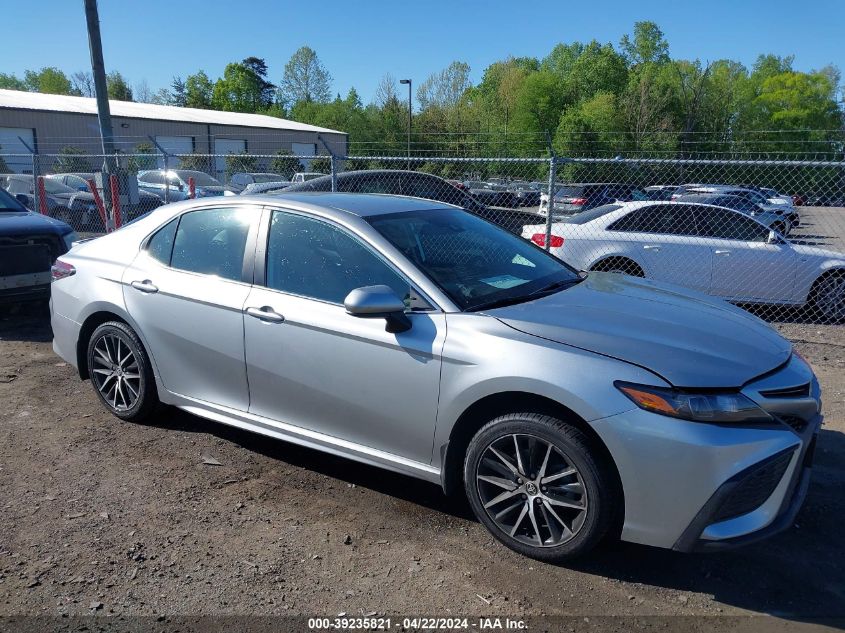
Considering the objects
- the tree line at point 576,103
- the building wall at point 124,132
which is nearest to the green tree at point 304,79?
the tree line at point 576,103

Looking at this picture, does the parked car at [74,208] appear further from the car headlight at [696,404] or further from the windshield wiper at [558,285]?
the car headlight at [696,404]

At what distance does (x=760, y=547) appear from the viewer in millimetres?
3393

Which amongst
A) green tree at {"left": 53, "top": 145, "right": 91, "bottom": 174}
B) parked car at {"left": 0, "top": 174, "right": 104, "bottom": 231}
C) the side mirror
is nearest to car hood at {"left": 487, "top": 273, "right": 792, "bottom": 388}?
the side mirror

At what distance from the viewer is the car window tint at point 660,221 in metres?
8.79

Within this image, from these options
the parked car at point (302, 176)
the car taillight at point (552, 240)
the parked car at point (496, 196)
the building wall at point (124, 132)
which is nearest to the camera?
the car taillight at point (552, 240)

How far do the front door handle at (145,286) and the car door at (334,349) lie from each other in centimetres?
87

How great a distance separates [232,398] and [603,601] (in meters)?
2.35

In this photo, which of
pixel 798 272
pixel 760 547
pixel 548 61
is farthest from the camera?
pixel 548 61

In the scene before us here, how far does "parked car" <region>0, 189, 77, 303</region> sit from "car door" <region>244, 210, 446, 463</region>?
461 cm

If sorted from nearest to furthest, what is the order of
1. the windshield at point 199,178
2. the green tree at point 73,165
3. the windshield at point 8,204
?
the windshield at point 8,204 → the windshield at point 199,178 → the green tree at point 73,165

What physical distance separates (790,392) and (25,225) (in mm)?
7435

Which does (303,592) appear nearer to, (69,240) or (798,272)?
(69,240)

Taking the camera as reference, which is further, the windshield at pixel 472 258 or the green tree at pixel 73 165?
the green tree at pixel 73 165

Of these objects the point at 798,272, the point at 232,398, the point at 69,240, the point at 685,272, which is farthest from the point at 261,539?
the point at 798,272
